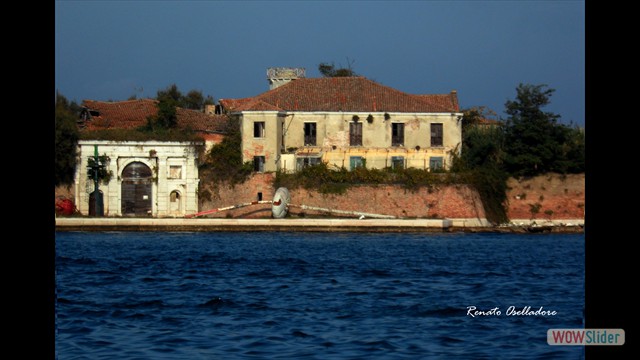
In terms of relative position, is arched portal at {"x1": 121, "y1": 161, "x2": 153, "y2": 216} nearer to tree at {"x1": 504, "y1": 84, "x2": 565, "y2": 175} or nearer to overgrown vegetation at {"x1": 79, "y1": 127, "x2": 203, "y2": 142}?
overgrown vegetation at {"x1": 79, "y1": 127, "x2": 203, "y2": 142}

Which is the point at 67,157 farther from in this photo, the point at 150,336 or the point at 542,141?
the point at 150,336

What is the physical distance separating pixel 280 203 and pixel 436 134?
7433mm

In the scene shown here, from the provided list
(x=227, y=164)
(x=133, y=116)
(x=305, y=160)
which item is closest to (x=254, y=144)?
(x=227, y=164)

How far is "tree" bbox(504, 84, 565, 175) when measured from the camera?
120 feet

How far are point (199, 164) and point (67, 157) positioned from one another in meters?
5.10

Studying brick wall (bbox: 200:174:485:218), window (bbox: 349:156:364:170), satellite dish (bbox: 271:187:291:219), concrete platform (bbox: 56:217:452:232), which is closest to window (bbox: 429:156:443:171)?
brick wall (bbox: 200:174:485:218)


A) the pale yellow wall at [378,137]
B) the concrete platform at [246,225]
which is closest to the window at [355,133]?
the pale yellow wall at [378,137]

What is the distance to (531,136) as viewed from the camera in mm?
37188

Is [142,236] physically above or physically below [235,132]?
below

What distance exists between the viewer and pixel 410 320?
13109 millimetres

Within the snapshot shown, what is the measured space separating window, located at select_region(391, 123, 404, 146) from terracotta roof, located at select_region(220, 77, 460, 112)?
0.63 meters

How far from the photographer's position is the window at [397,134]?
38.0 m

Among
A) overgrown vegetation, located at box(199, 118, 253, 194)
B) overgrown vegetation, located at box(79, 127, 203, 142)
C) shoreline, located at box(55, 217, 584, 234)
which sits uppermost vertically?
overgrown vegetation, located at box(79, 127, 203, 142)
